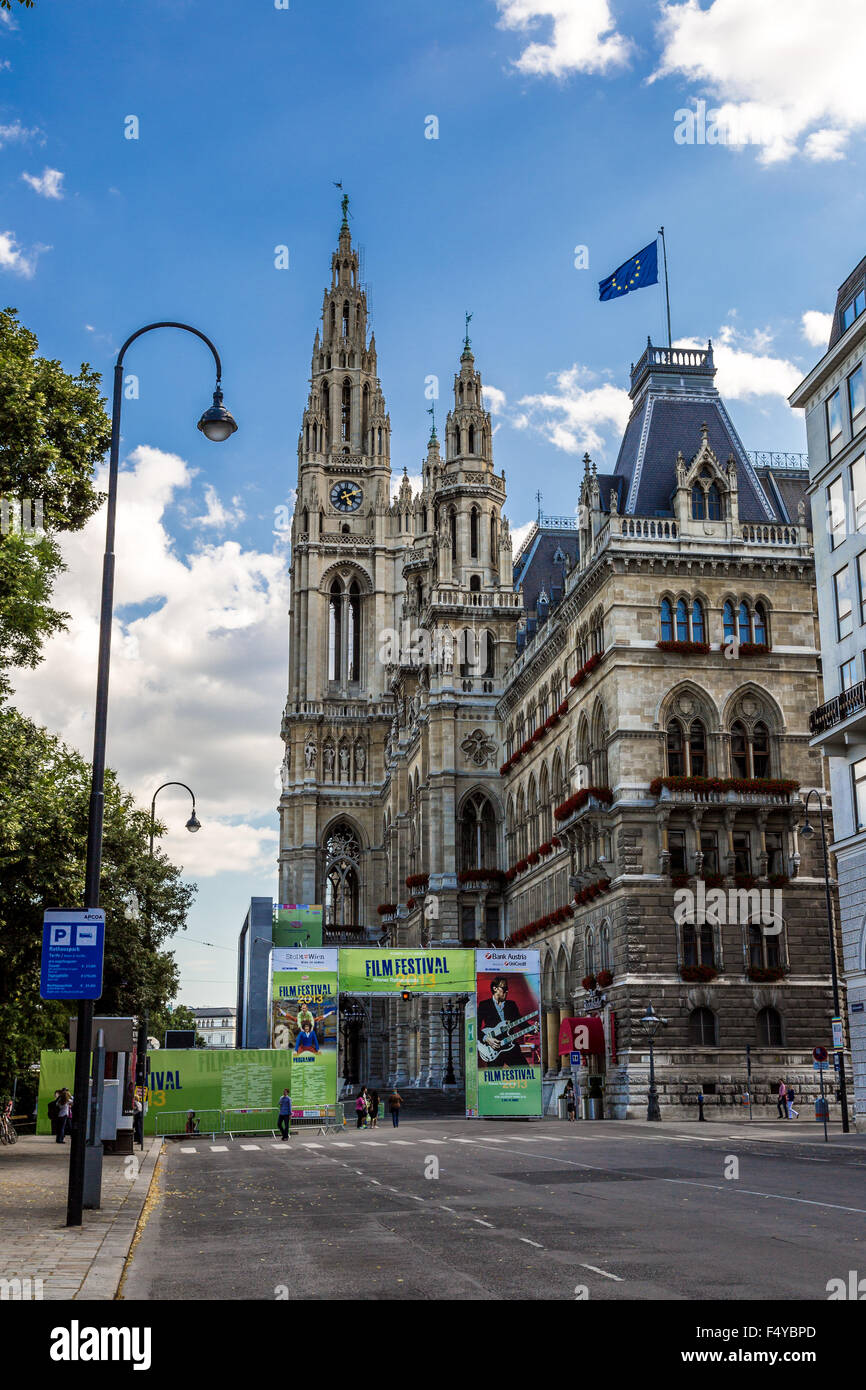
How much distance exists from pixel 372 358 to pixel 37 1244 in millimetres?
122136

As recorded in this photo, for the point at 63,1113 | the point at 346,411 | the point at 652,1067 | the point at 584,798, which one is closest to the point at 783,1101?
the point at 652,1067

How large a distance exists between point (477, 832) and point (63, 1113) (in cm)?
4519

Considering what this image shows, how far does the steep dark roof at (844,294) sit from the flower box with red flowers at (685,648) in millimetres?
15128

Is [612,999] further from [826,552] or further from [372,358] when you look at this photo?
[372,358]

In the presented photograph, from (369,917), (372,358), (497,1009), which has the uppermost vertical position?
(372,358)

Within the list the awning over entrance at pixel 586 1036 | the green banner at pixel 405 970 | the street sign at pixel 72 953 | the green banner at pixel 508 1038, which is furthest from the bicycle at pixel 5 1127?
the street sign at pixel 72 953

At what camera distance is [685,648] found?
5609 centimetres

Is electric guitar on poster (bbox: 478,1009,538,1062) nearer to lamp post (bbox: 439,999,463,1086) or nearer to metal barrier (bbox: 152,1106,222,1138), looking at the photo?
metal barrier (bbox: 152,1106,222,1138)

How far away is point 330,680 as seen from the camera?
12319 cm

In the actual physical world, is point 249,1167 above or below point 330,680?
below

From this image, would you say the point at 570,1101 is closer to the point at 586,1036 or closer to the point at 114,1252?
the point at 586,1036

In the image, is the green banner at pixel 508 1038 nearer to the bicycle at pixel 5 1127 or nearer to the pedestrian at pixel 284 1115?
the pedestrian at pixel 284 1115
